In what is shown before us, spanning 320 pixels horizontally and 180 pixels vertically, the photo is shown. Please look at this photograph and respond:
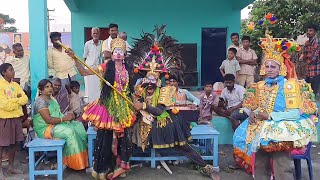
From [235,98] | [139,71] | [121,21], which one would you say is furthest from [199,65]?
[139,71]

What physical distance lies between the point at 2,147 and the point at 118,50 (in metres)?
2.29

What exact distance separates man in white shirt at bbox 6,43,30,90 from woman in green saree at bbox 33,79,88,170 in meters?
1.69

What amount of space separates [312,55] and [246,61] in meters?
1.33

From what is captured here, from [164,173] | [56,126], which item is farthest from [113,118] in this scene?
[164,173]

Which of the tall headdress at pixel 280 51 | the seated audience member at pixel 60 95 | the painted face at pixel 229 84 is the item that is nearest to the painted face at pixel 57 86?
the seated audience member at pixel 60 95

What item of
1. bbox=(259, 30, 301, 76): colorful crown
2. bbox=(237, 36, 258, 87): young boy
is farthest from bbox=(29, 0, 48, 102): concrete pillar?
bbox=(237, 36, 258, 87): young boy

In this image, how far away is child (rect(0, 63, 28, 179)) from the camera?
5.61 m

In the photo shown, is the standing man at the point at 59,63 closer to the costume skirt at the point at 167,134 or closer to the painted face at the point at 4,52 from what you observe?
the costume skirt at the point at 167,134

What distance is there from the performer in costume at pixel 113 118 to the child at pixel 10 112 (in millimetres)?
1113

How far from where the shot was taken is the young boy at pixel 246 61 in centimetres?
834

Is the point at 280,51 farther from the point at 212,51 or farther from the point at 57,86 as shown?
the point at 212,51

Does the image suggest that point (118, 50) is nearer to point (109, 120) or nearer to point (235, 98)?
point (109, 120)

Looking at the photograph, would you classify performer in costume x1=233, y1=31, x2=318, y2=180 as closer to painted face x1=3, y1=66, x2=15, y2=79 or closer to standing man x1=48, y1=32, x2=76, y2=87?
painted face x1=3, y1=66, x2=15, y2=79

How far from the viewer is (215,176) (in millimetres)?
5652
